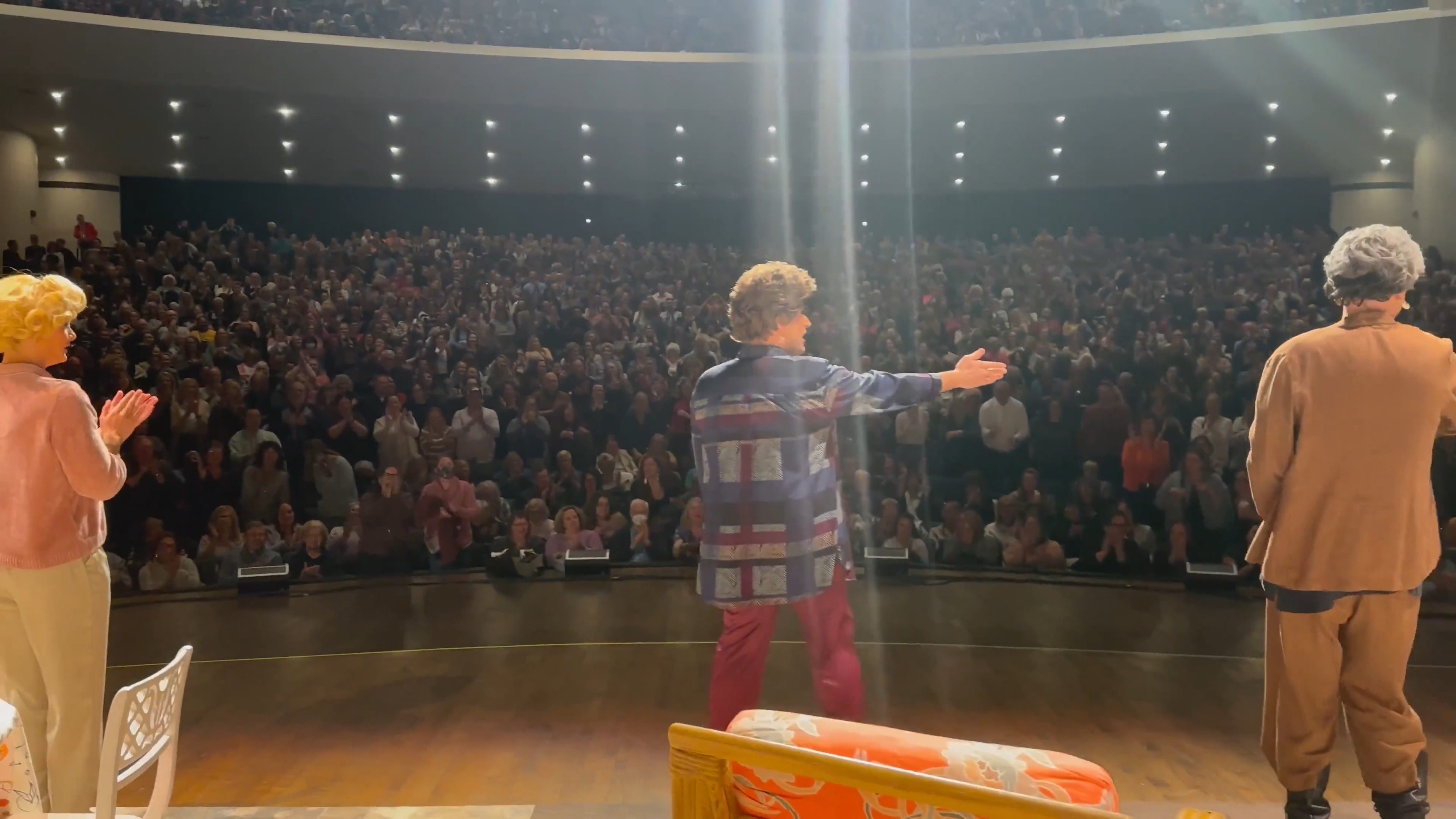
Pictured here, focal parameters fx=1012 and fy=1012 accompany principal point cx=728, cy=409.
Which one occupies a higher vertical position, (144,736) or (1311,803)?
(144,736)

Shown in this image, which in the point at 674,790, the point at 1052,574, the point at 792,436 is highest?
the point at 792,436

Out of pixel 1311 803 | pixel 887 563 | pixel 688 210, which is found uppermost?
pixel 688 210

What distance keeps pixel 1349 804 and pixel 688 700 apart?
198 cm

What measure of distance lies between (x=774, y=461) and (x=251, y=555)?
3.35m

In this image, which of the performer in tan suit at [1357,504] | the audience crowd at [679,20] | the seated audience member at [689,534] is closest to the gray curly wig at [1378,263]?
the performer in tan suit at [1357,504]

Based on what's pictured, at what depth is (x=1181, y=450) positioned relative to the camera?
455cm

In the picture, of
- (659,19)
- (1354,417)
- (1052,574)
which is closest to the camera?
(1354,417)

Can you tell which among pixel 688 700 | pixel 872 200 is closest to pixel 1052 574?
pixel 688 700

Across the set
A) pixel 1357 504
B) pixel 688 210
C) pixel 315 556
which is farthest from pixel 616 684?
pixel 688 210

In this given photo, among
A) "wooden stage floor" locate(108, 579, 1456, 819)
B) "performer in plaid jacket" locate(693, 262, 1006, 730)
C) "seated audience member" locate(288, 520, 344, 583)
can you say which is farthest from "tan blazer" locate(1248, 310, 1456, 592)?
"seated audience member" locate(288, 520, 344, 583)

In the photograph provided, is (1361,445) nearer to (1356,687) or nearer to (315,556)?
(1356,687)

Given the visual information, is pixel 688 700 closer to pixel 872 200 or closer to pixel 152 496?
pixel 152 496

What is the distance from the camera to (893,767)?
3.45ft

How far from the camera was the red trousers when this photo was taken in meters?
2.21
